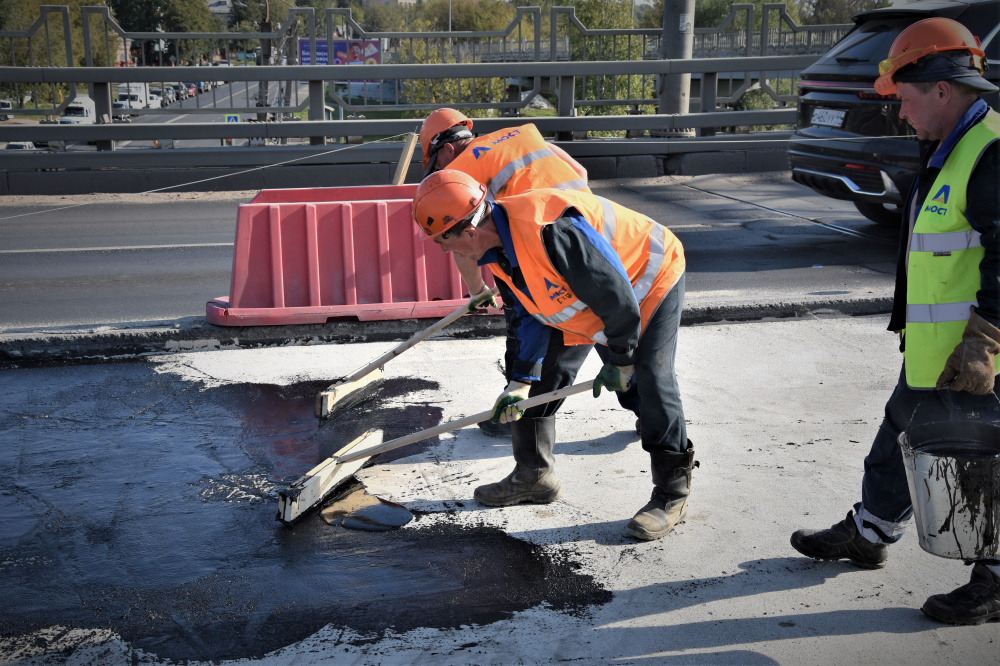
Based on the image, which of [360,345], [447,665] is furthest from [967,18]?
[447,665]

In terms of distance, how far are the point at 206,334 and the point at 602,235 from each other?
396 cm

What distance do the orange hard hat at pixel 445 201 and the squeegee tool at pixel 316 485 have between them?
1.34 meters

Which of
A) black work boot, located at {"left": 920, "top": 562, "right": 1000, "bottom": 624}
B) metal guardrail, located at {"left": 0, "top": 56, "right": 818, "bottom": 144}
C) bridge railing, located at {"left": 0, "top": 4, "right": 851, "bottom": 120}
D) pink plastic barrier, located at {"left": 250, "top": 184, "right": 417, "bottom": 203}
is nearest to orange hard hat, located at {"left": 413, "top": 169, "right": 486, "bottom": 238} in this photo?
black work boot, located at {"left": 920, "top": 562, "right": 1000, "bottom": 624}

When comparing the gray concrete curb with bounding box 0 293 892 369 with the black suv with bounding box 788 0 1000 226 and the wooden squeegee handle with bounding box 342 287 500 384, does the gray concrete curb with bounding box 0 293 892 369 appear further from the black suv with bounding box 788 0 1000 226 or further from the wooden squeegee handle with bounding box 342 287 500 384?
the black suv with bounding box 788 0 1000 226

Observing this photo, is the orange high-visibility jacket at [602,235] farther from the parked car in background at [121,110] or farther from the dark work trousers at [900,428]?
the parked car in background at [121,110]

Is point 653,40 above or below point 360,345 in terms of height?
above

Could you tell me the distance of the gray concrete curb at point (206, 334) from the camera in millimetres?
6176

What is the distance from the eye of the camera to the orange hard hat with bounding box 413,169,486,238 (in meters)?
3.30

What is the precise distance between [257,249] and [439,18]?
65.0 metres

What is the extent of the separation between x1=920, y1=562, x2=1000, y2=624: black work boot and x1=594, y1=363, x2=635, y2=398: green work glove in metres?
1.33

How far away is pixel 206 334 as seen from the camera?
21.1 feet

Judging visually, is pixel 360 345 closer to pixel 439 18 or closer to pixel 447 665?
pixel 447 665

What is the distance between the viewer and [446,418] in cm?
510

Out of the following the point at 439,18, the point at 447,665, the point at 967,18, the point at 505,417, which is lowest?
the point at 447,665
